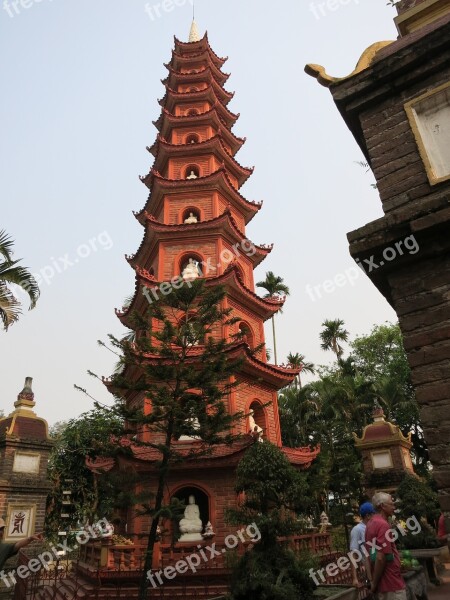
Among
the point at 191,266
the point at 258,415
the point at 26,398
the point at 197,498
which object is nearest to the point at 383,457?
the point at 258,415

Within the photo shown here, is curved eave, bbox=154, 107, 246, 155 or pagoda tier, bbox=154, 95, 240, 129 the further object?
pagoda tier, bbox=154, 95, 240, 129

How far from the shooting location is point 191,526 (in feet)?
39.8

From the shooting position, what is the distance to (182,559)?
10617 mm

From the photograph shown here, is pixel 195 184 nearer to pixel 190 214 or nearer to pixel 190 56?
pixel 190 214

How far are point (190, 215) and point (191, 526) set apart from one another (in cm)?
1109

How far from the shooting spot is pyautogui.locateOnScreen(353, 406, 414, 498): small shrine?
1641 centimetres

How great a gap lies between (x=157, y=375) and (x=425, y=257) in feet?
22.9

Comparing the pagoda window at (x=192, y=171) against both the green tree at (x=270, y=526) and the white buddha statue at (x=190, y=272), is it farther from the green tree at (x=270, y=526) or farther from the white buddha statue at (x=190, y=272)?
the green tree at (x=270, y=526)

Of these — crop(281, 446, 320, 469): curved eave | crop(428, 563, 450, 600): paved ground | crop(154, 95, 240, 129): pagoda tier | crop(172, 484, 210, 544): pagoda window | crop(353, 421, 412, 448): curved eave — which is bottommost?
crop(428, 563, 450, 600): paved ground

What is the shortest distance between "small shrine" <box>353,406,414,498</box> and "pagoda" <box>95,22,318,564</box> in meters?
3.41

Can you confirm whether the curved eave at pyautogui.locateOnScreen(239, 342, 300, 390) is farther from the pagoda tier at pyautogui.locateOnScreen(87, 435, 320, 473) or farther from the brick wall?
the brick wall

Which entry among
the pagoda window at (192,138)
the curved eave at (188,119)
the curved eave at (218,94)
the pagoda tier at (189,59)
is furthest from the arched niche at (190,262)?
the pagoda tier at (189,59)

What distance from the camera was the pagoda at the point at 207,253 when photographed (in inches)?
490

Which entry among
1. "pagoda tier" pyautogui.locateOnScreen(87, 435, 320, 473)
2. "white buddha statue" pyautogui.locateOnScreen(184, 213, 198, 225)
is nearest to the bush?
"pagoda tier" pyautogui.locateOnScreen(87, 435, 320, 473)
